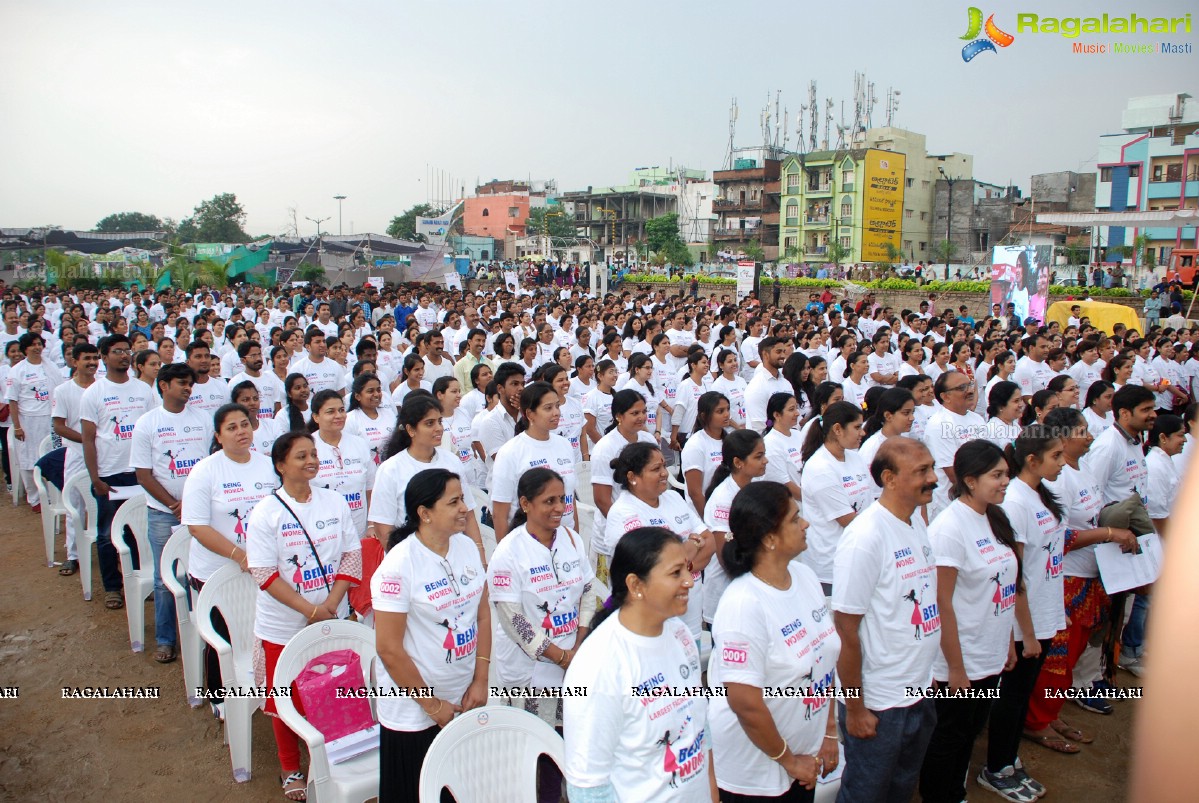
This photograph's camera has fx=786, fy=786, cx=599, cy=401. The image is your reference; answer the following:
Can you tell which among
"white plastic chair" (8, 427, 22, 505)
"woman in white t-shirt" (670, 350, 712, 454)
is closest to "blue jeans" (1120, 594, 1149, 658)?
"woman in white t-shirt" (670, 350, 712, 454)

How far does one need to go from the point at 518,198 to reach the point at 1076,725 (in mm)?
71313

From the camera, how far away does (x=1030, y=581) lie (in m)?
3.71

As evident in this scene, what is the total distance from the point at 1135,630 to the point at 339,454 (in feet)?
Result: 16.8

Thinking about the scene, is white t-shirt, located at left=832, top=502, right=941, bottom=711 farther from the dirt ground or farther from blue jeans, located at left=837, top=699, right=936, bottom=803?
the dirt ground

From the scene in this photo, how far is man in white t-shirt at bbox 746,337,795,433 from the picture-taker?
6770 millimetres

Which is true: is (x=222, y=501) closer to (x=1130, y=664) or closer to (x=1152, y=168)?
(x=1130, y=664)

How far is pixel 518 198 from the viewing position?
7194 centimetres

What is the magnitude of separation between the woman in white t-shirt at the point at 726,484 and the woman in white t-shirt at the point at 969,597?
0.92 metres

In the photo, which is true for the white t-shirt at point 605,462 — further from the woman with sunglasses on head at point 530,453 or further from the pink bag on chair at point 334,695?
the pink bag on chair at point 334,695

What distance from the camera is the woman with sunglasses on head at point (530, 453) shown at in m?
4.44

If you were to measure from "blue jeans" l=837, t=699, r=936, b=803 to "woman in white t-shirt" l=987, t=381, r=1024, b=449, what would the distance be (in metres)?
2.90


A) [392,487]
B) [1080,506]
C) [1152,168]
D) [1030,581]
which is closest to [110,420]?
[392,487]

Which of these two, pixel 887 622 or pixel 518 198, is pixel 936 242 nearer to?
pixel 518 198

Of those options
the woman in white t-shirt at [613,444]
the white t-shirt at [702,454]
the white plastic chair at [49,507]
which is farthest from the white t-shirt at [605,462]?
the white plastic chair at [49,507]
